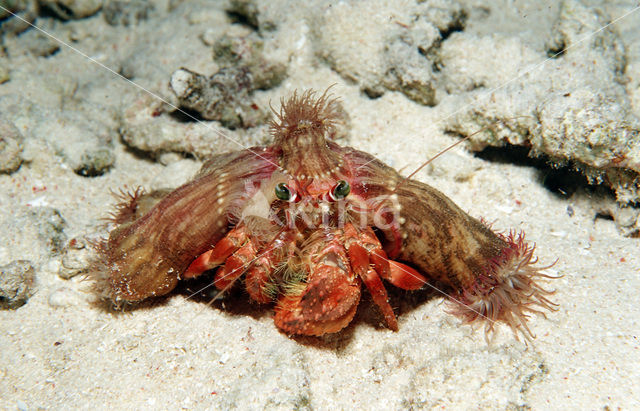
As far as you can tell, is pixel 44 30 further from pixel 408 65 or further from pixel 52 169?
pixel 408 65

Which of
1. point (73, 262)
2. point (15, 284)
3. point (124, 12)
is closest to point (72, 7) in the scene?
point (124, 12)

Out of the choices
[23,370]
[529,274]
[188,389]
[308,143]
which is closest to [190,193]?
[308,143]

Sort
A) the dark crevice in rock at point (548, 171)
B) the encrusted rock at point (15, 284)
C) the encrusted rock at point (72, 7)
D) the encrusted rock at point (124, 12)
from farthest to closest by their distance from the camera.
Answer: the encrusted rock at point (72, 7), the encrusted rock at point (124, 12), the dark crevice in rock at point (548, 171), the encrusted rock at point (15, 284)

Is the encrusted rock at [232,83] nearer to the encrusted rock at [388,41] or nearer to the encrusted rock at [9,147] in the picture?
the encrusted rock at [388,41]

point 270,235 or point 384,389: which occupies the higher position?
point 270,235

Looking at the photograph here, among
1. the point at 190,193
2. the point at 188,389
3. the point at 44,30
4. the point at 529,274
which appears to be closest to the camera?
the point at 188,389

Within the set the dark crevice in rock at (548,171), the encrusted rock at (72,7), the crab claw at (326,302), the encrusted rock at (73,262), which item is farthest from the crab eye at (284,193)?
the encrusted rock at (72,7)

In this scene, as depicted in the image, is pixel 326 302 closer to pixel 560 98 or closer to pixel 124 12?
pixel 560 98
